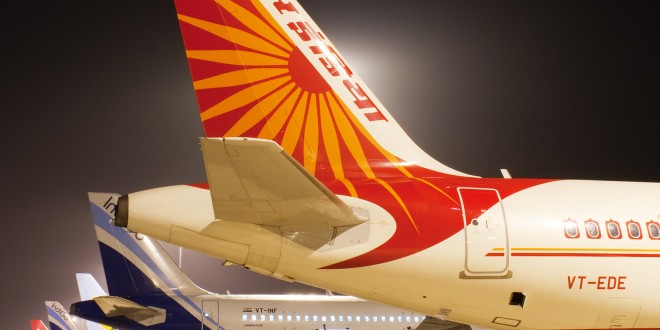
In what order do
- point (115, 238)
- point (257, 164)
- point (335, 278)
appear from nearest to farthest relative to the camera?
point (257, 164) → point (335, 278) → point (115, 238)

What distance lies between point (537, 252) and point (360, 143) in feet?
6.15

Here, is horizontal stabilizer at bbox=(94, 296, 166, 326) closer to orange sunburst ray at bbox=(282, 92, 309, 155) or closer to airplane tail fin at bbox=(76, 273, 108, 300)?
airplane tail fin at bbox=(76, 273, 108, 300)

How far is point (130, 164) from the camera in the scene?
16.4 m

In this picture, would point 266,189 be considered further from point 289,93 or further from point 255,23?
point 255,23

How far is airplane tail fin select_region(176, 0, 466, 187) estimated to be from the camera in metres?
6.34

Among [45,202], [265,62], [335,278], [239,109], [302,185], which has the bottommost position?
[335,278]

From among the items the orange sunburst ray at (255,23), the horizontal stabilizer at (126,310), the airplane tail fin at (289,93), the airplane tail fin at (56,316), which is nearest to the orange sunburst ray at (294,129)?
the airplane tail fin at (289,93)

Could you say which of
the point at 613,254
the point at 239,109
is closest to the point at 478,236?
the point at 613,254

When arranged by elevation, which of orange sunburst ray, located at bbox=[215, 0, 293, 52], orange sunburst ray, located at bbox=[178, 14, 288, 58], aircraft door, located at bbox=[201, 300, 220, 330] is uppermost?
orange sunburst ray, located at bbox=[215, 0, 293, 52]

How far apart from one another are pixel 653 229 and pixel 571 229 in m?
0.97

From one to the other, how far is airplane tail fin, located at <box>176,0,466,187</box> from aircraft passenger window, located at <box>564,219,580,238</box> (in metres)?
1.21

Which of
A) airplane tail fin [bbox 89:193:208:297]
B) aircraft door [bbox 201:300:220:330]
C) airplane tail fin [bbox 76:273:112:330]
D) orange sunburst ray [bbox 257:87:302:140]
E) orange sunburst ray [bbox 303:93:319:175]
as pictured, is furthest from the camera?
airplane tail fin [bbox 76:273:112:330]

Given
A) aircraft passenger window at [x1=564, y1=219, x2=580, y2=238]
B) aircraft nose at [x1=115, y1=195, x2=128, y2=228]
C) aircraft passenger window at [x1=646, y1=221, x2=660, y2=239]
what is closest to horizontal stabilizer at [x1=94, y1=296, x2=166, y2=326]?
aircraft nose at [x1=115, y1=195, x2=128, y2=228]

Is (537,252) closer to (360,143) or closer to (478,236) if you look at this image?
(478,236)
